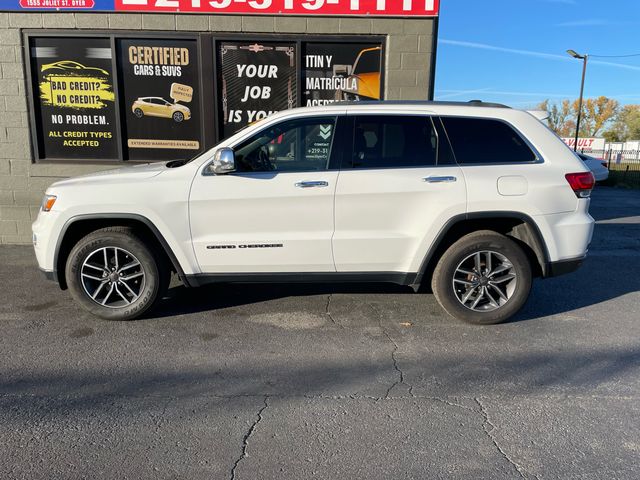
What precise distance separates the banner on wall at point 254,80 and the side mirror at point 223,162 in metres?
3.67

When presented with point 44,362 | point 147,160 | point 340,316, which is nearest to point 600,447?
point 340,316

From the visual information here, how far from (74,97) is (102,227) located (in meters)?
4.21

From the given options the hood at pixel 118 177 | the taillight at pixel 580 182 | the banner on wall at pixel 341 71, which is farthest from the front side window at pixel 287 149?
the banner on wall at pixel 341 71

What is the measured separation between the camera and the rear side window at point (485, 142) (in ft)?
14.0

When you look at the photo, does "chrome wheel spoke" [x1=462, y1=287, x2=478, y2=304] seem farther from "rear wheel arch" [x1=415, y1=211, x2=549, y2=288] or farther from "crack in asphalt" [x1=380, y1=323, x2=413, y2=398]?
"crack in asphalt" [x1=380, y1=323, x2=413, y2=398]

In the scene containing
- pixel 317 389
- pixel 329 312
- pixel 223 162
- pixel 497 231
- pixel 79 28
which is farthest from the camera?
pixel 79 28

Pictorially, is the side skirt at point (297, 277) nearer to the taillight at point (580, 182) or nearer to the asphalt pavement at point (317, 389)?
the asphalt pavement at point (317, 389)

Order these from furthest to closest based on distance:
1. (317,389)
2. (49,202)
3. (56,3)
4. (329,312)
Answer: (56,3) → (329,312) → (49,202) → (317,389)

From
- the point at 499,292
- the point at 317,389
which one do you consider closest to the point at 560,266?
the point at 499,292

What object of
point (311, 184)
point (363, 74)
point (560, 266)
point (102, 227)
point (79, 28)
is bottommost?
point (560, 266)

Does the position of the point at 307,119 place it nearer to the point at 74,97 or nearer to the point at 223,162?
the point at 223,162

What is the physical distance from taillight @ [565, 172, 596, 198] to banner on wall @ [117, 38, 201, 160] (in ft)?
18.2

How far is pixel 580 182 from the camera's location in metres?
4.18

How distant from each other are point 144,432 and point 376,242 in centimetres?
240
